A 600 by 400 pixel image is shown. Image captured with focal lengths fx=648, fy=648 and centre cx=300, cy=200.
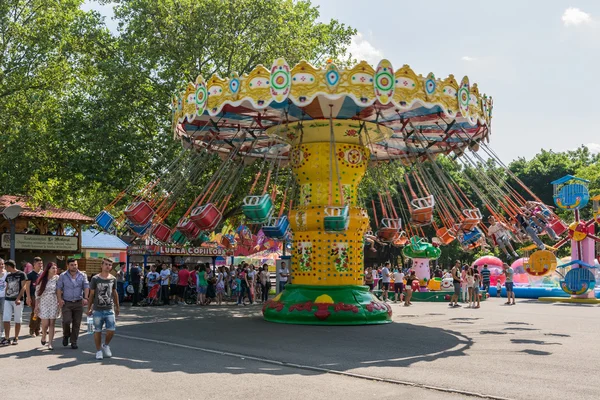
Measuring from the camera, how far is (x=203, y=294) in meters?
23.3

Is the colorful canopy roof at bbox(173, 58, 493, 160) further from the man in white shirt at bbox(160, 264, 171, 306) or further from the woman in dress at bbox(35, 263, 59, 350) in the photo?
the man in white shirt at bbox(160, 264, 171, 306)

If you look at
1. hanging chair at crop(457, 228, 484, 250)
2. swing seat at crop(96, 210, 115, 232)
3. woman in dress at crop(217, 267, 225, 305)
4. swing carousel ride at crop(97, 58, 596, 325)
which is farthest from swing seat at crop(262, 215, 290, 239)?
woman in dress at crop(217, 267, 225, 305)

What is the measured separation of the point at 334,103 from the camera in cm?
1409

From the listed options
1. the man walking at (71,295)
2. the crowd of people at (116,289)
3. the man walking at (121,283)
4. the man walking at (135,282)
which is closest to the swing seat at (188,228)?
the crowd of people at (116,289)

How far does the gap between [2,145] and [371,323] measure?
655 inches

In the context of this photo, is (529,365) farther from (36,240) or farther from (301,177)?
(36,240)

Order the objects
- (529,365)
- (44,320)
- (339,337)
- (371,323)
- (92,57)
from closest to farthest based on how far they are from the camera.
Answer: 1. (529,365)
2. (44,320)
3. (339,337)
4. (371,323)
5. (92,57)

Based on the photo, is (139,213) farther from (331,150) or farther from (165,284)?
(165,284)

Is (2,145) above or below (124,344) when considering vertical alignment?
above

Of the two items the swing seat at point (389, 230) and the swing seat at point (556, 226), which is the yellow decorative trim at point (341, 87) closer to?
the swing seat at point (556, 226)

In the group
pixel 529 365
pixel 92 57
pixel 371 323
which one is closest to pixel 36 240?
pixel 92 57

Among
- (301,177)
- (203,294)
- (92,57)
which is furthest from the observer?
(92,57)

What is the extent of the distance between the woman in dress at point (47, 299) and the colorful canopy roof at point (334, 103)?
4.74m

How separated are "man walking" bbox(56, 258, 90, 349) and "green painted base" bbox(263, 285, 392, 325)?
524cm
